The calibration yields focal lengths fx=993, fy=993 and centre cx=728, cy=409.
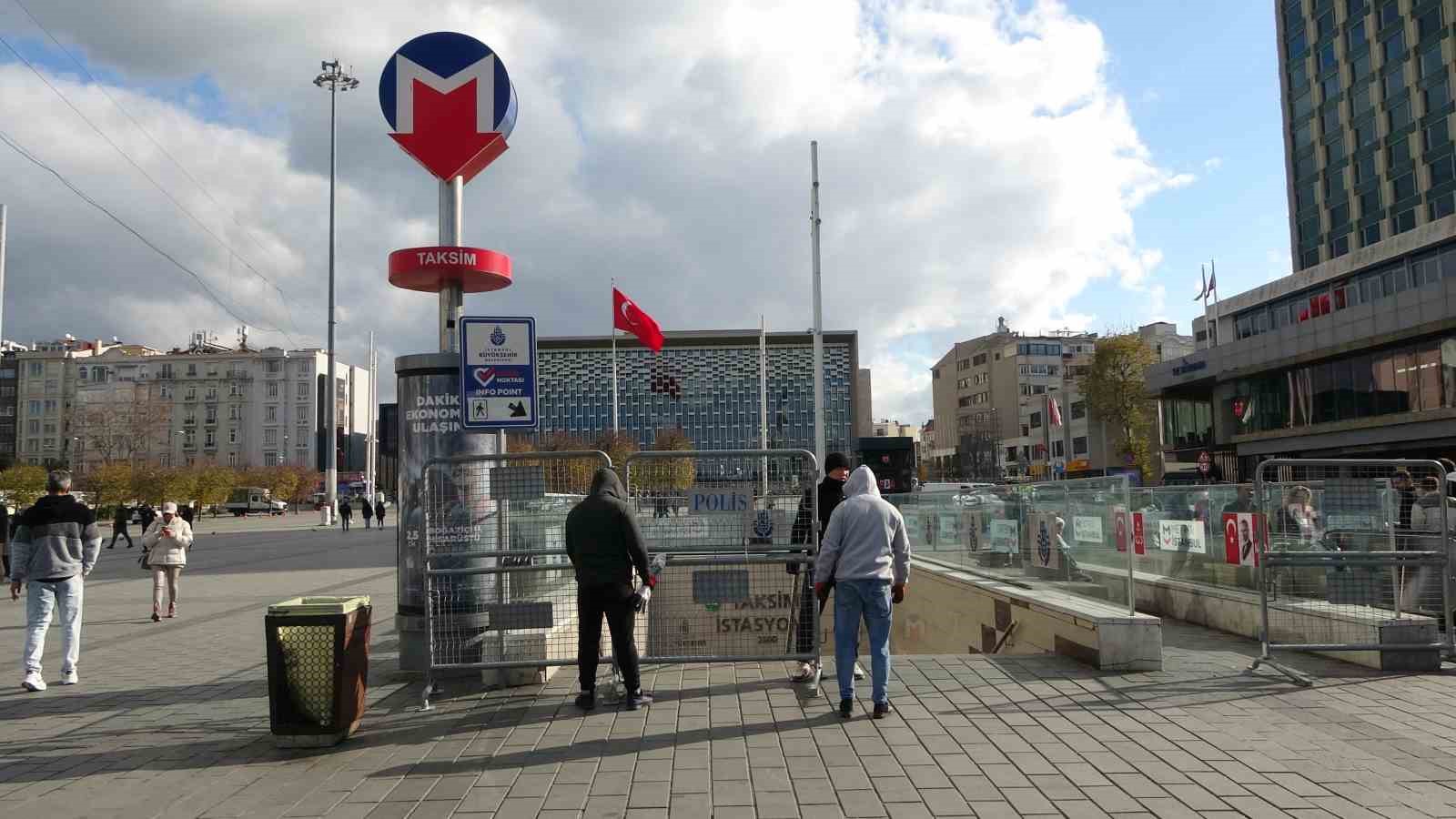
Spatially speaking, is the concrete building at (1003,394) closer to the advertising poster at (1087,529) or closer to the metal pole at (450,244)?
the advertising poster at (1087,529)

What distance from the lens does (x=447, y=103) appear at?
31.2 ft

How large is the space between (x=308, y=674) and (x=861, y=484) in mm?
3810

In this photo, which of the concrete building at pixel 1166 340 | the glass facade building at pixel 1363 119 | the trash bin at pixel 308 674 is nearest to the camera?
the trash bin at pixel 308 674

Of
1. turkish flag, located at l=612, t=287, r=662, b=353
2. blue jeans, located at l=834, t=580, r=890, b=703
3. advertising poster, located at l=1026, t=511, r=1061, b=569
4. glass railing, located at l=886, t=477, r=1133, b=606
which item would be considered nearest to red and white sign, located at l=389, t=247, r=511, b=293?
blue jeans, located at l=834, t=580, r=890, b=703

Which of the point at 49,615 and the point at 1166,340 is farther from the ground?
the point at 1166,340

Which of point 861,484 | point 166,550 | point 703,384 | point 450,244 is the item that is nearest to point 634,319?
point 166,550

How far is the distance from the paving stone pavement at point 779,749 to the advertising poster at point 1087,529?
4.25 ft

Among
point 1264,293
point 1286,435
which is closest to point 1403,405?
point 1286,435

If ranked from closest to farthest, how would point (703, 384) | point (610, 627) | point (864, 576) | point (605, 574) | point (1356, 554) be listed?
point (864, 576) < point (605, 574) < point (610, 627) < point (1356, 554) < point (703, 384)

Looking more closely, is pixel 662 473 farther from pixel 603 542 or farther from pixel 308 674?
pixel 308 674

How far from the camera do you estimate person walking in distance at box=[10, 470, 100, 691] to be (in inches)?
328

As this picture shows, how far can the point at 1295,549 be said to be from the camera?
869 centimetres

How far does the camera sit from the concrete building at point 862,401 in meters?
105

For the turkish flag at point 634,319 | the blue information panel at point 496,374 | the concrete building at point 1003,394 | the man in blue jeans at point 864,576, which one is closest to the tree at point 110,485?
the turkish flag at point 634,319
